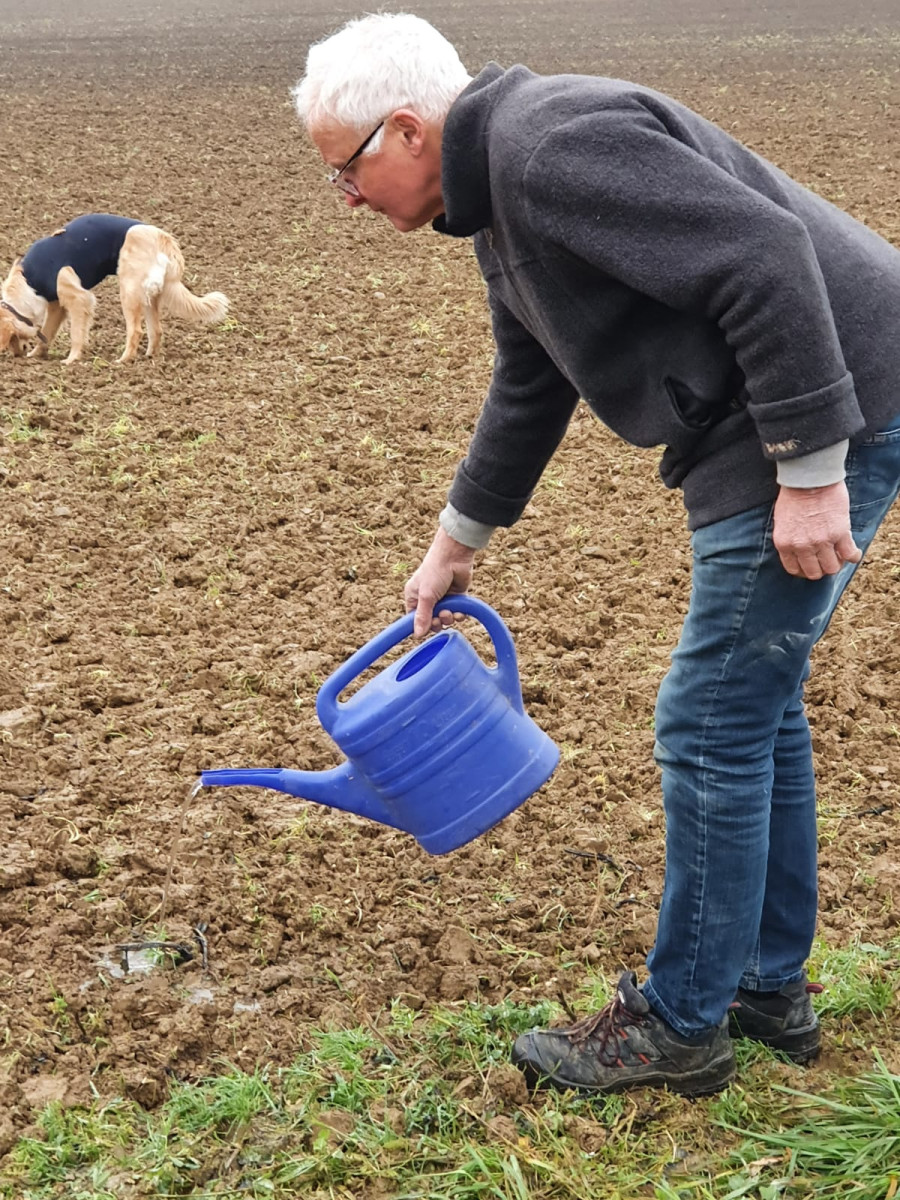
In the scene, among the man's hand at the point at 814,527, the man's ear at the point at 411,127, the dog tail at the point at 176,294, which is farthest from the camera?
the dog tail at the point at 176,294

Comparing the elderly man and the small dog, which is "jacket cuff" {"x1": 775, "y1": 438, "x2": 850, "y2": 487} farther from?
the small dog

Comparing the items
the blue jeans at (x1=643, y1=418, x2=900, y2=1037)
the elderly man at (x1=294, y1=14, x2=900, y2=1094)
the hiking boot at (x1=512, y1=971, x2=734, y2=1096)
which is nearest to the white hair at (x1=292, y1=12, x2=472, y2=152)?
the elderly man at (x1=294, y1=14, x2=900, y2=1094)

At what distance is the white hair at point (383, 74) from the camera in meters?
2.07

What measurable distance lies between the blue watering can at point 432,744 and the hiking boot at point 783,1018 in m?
0.61

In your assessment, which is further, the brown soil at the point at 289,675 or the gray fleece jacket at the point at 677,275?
the brown soil at the point at 289,675

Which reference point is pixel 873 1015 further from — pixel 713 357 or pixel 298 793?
pixel 713 357

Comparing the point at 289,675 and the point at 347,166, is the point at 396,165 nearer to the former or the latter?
the point at 347,166

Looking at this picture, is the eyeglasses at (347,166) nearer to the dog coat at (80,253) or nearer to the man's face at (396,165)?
the man's face at (396,165)

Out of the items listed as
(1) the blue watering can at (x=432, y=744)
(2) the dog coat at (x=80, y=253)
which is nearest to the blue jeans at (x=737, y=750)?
(1) the blue watering can at (x=432, y=744)

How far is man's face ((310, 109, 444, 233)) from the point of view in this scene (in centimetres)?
211

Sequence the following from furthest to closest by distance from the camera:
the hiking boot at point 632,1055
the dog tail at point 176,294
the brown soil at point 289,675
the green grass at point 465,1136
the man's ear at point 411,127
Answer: the dog tail at point 176,294 → the brown soil at point 289,675 → the hiking boot at point 632,1055 → the green grass at point 465,1136 → the man's ear at point 411,127

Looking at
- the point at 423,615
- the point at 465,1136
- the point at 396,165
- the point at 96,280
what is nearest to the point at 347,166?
the point at 396,165

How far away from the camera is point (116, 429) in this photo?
6707mm

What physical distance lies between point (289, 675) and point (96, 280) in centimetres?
477
